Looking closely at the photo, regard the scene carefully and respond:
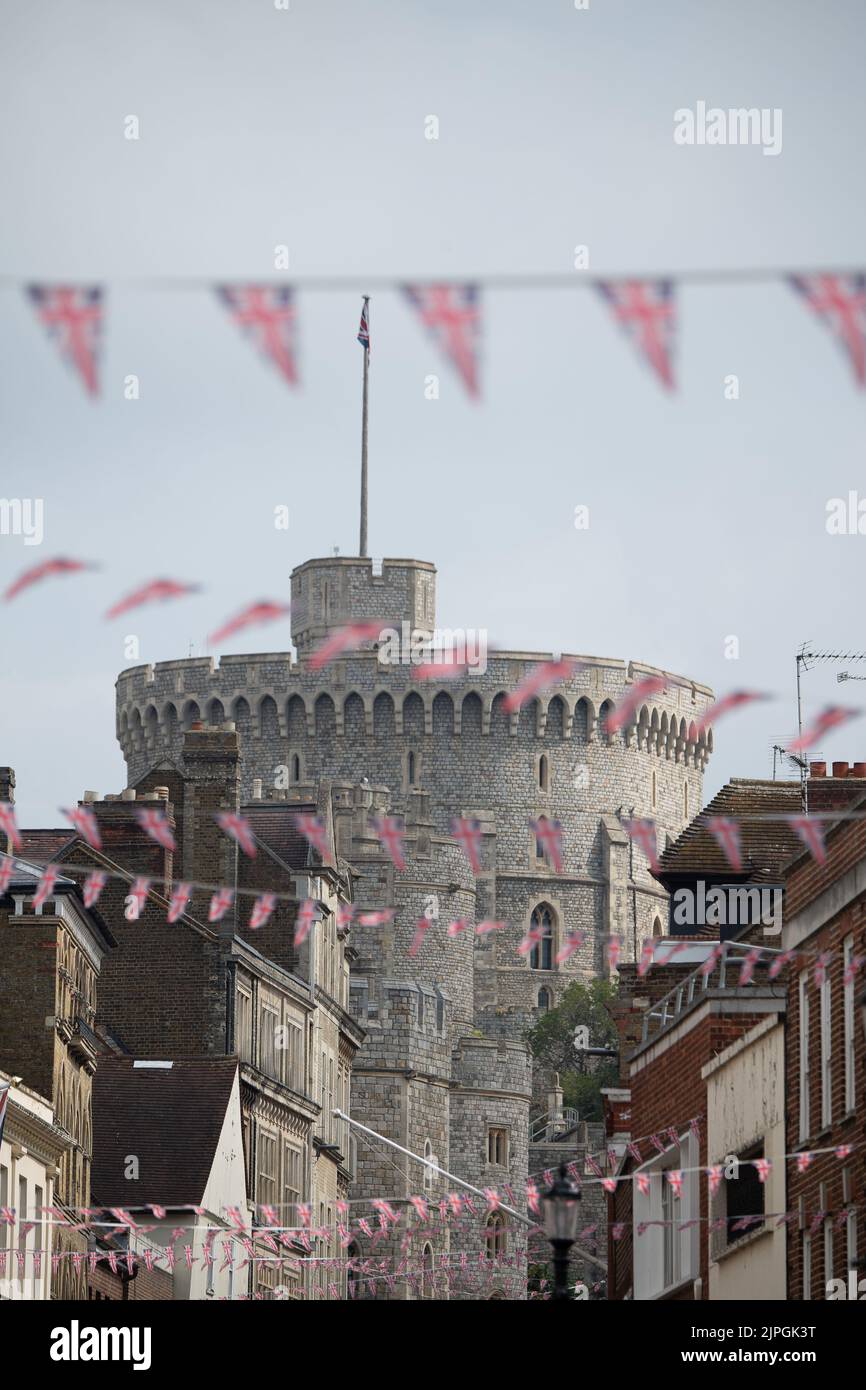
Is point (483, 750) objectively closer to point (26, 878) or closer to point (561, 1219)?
point (26, 878)

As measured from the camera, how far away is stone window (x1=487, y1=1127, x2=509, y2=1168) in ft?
275

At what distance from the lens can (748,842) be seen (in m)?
46.9

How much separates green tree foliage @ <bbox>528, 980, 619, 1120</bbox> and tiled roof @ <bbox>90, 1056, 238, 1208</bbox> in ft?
183

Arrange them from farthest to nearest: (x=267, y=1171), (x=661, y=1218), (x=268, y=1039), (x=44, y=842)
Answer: (x=268, y=1039) < (x=267, y=1171) < (x=44, y=842) < (x=661, y=1218)

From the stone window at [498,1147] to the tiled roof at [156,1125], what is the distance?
3209cm

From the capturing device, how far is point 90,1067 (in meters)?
48.9

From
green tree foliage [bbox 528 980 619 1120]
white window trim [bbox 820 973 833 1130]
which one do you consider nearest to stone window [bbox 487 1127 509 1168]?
green tree foliage [bbox 528 980 619 1120]

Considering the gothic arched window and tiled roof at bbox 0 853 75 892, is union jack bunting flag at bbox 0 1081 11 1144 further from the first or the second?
the gothic arched window

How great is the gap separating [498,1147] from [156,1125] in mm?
34090

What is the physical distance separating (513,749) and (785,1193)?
87.9m

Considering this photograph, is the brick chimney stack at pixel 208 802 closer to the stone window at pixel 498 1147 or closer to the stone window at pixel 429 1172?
the stone window at pixel 429 1172

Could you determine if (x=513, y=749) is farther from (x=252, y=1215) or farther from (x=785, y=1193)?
(x=785, y=1193)

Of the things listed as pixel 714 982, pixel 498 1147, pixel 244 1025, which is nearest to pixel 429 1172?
pixel 498 1147
